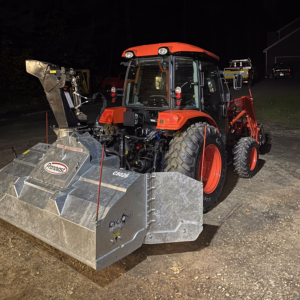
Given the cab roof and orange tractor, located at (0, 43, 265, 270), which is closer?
orange tractor, located at (0, 43, 265, 270)

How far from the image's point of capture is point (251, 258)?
11.7ft

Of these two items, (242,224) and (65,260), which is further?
(242,224)

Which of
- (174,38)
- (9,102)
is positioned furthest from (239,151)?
(174,38)

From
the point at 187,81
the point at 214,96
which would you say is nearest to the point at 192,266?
the point at 187,81

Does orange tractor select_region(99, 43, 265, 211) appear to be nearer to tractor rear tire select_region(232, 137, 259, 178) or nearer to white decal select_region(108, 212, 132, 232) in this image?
tractor rear tire select_region(232, 137, 259, 178)

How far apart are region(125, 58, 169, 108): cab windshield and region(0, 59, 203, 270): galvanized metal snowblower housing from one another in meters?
1.49

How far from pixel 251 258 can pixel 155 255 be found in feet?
3.35

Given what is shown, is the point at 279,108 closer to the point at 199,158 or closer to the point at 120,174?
the point at 199,158

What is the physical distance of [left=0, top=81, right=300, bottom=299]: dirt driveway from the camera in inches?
119

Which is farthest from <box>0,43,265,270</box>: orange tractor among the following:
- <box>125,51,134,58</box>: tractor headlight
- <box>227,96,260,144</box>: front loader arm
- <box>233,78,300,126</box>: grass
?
<box>233,78,300,126</box>: grass

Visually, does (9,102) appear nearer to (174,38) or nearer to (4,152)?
(4,152)

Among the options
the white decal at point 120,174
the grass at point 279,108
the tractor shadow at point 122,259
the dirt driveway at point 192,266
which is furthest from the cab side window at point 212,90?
the grass at point 279,108

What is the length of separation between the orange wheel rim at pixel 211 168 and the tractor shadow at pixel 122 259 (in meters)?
0.75

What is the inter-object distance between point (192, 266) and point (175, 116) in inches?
73.2
